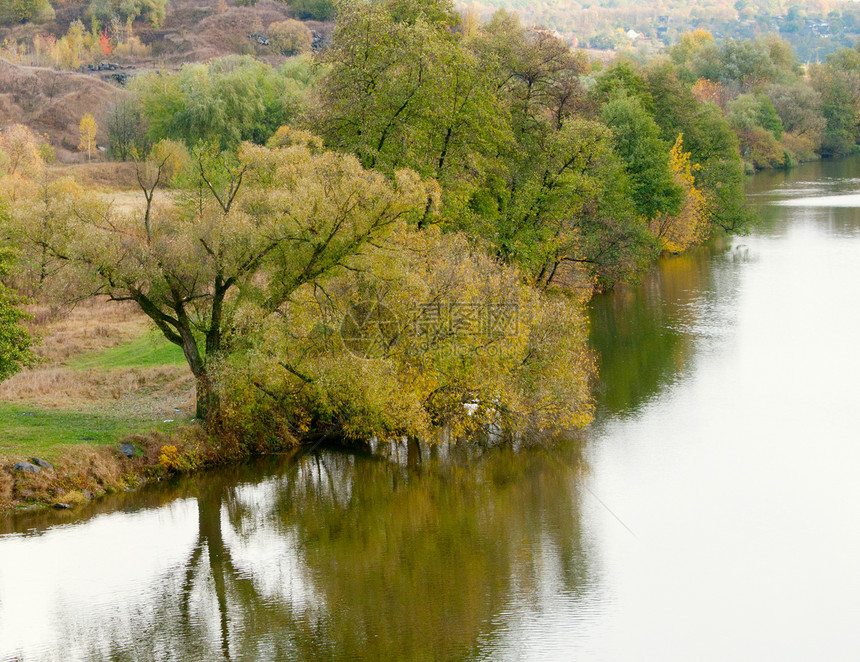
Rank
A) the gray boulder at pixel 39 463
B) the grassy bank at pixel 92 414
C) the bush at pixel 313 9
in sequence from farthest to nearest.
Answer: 1. the bush at pixel 313 9
2. the grassy bank at pixel 92 414
3. the gray boulder at pixel 39 463

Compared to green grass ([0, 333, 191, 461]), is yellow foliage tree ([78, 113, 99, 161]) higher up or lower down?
higher up

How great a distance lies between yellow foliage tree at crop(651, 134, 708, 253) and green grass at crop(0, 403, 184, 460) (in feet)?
104

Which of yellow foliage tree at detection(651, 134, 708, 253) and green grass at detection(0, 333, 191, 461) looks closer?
green grass at detection(0, 333, 191, 461)

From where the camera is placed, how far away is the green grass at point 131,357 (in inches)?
1080

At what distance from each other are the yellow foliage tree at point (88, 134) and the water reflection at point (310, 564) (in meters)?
54.6

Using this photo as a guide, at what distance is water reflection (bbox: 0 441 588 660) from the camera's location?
47.9 feet

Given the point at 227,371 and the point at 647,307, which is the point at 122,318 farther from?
the point at 647,307

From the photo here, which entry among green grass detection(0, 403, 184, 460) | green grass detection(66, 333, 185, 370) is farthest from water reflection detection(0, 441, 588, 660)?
green grass detection(66, 333, 185, 370)

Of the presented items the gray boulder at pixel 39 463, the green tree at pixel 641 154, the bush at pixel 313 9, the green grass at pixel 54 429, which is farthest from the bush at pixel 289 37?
the gray boulder at pixel 39 463

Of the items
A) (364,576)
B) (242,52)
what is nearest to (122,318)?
(364,576)

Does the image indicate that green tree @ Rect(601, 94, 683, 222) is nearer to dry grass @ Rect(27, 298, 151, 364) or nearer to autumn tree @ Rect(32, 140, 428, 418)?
autumn tree @ Rect(32, 140, 428, 418)

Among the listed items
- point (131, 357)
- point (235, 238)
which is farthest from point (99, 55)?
point (235, 238)

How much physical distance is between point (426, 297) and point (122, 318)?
17361 mm

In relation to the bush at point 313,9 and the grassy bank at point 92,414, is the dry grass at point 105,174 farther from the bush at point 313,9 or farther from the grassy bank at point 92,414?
the bush at point 313,9
